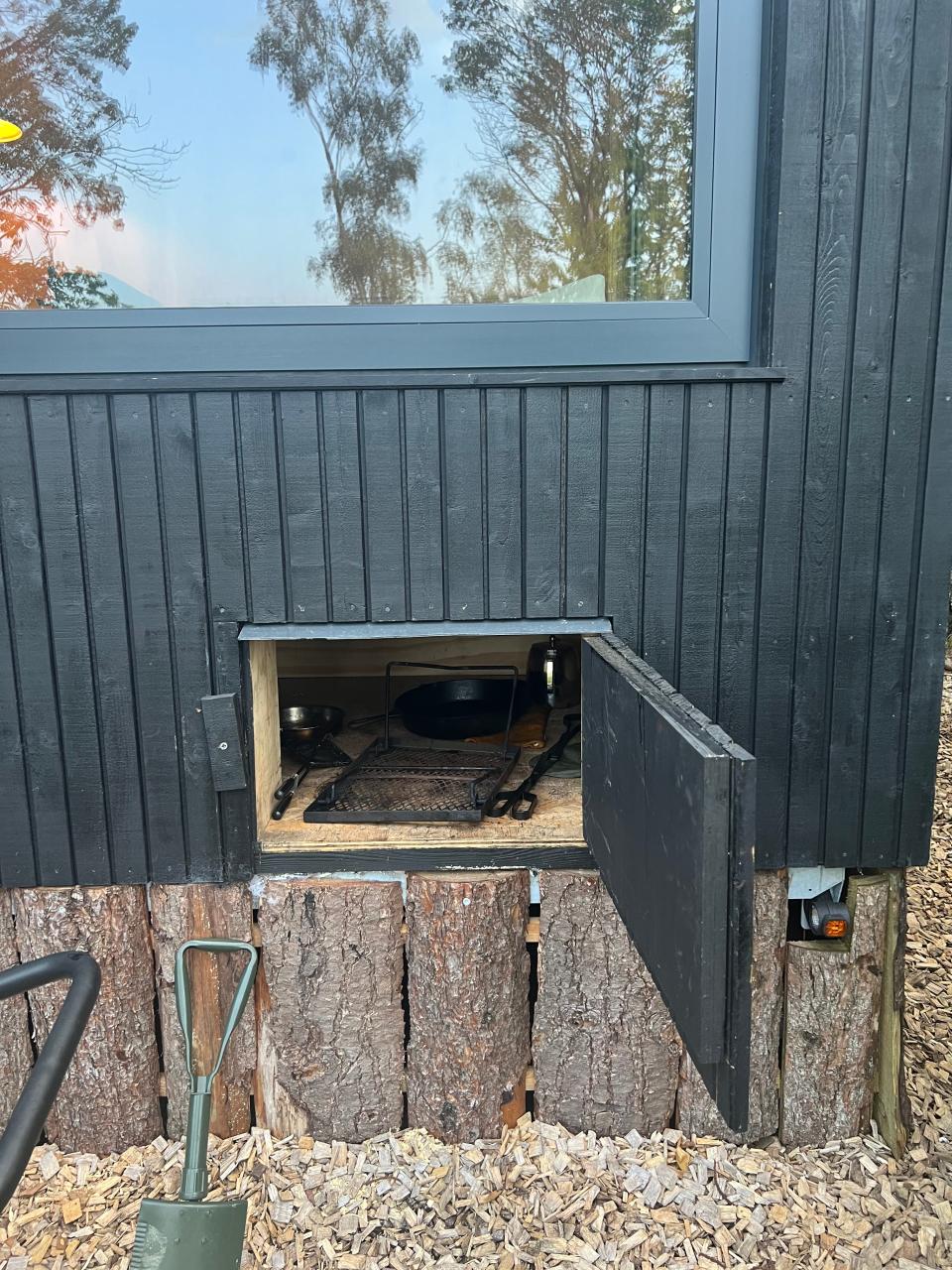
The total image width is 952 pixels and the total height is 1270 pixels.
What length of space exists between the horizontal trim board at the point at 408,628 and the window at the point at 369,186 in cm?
61

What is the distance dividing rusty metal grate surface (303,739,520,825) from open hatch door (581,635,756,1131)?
0.74 m

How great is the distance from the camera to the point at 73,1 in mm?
1916

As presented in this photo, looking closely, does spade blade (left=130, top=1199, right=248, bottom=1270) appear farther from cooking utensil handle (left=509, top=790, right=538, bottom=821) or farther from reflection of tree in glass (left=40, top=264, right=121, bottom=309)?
reflection of tree in glass (left=40, top=264, right=121, bottom=309)

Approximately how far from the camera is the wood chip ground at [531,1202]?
192cm

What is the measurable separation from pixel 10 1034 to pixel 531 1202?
4.59 feet

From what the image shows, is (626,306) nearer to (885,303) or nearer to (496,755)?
(885,303)

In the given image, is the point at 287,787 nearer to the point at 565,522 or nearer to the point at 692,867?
the point at 565,522

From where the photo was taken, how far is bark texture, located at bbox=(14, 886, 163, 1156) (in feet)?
6.74

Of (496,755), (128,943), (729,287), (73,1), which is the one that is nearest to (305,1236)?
(128,943)

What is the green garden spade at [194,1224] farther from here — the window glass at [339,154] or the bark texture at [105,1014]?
the window glass at [339,154]

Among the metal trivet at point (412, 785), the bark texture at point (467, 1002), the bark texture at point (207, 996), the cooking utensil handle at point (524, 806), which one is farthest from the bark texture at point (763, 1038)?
the bark texture at point (207, 996)

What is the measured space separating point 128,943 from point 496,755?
1.16 m

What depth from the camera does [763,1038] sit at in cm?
216

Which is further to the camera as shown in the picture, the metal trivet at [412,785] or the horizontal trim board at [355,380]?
the metal trivet at [412,785]
